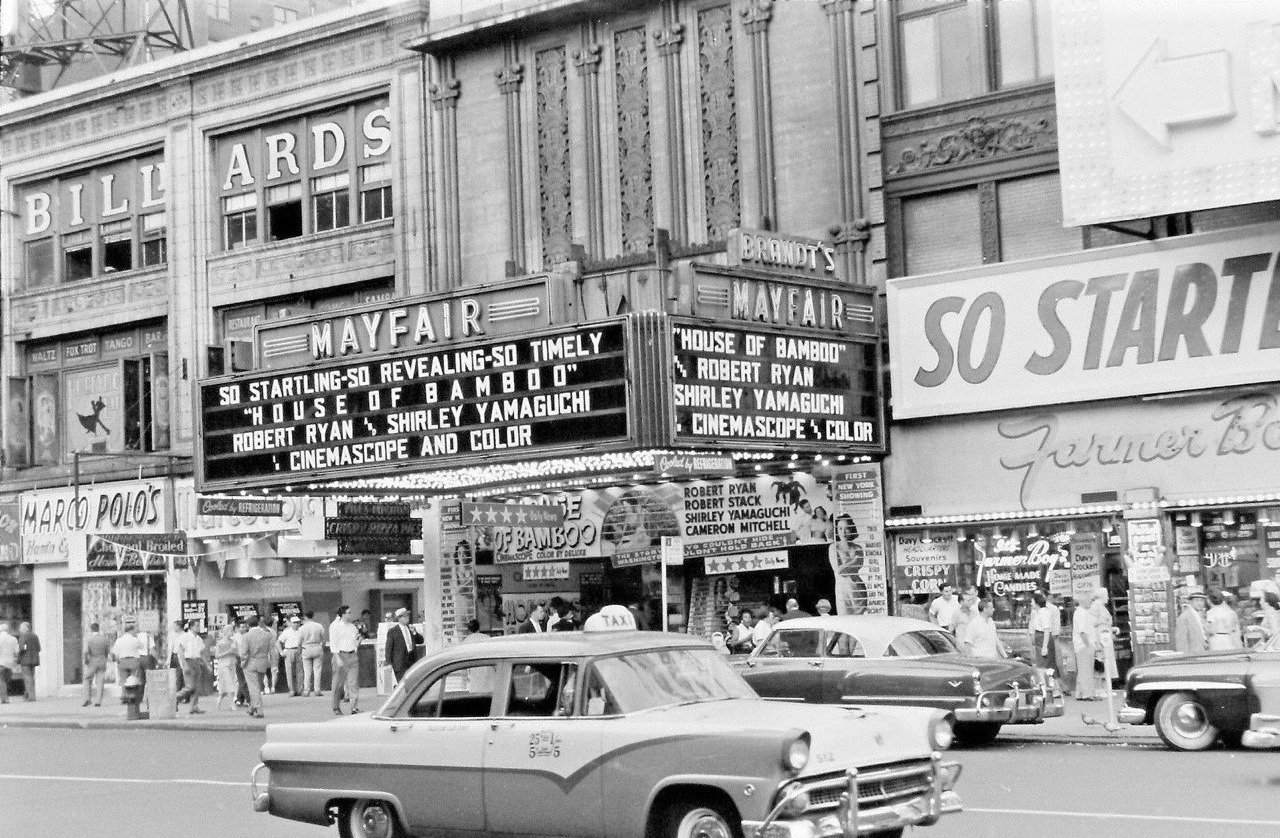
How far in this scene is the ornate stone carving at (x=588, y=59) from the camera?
30906mm

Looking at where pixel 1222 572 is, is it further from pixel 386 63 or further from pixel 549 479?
pixel 386 63

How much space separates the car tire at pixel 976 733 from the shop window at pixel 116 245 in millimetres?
24749

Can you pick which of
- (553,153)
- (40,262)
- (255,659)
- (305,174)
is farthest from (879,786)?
(40,262)

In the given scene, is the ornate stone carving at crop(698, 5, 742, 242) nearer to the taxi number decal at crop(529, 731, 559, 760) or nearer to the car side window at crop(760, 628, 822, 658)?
the car side window at crop(760, 628, 822, 658)

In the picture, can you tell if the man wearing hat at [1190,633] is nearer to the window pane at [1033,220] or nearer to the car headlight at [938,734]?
the window pane at [1033,220]

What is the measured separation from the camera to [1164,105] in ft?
75.0

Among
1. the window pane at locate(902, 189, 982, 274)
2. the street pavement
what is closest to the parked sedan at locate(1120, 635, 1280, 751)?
the street pavement

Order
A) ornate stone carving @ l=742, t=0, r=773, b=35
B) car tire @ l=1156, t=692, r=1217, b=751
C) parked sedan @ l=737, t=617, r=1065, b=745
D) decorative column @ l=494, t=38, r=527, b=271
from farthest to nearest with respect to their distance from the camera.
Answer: decorative column @ l=494, t=38, r=527, b=271, ornate stone carving @ l=742, t=0, r=773, b=35, parked sedan @ l=737, t=617, r=1065, b=745, car tire @ l=1156, t=692, r=1217, b=751

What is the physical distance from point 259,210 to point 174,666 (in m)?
9.91

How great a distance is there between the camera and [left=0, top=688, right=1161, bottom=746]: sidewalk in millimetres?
20125

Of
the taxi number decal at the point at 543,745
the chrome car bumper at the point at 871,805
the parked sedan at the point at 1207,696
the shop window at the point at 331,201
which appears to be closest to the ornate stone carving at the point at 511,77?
the shop window at the point at 331,201

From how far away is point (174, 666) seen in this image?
3148cm

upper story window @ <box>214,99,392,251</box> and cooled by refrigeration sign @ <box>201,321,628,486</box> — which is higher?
upper story window @ <box>214,99,392,251</box>

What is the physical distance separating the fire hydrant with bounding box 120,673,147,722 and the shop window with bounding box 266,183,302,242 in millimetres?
9791
